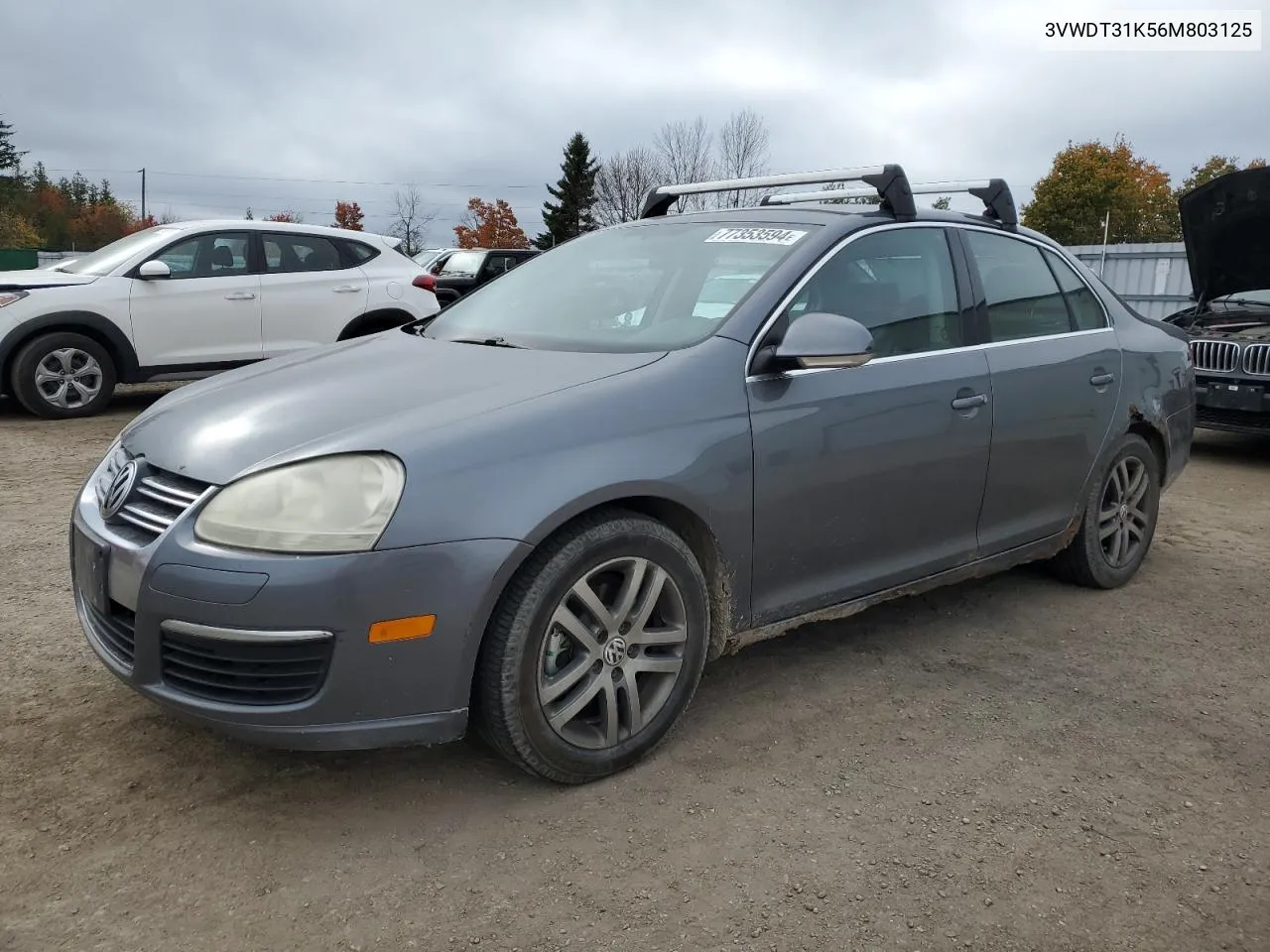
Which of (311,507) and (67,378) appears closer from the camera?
(311,507)

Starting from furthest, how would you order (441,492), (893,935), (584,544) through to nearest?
1. (584,544)
2. (441,492)
3. (893,935)

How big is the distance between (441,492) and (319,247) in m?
7.55

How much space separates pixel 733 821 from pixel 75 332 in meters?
7.64

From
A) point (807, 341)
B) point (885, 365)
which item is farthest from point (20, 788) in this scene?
point (885, 365)

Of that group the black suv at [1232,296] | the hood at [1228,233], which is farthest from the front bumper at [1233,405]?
the hood at [1228,233]

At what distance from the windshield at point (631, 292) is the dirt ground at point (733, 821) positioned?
122 cm

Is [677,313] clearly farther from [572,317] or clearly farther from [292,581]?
[292,581]

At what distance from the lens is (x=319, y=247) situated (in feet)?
30.6

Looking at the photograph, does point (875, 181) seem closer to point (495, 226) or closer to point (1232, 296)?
point (1232, 296)

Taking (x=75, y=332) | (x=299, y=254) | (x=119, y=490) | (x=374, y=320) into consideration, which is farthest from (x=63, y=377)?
(x=119, y=490)

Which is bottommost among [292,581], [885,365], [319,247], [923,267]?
[292,581]

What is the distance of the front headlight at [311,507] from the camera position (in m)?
2.39

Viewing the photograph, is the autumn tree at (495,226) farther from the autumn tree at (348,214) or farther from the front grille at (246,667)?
the front grille at (246,667)

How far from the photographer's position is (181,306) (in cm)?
862
